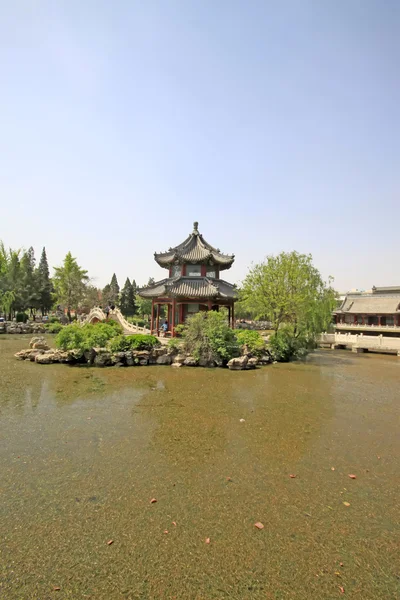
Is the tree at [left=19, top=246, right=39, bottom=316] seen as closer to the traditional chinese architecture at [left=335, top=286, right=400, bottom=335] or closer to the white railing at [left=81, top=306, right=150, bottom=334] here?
the white railing at [left=81, top=306, right=150, bottom=334]

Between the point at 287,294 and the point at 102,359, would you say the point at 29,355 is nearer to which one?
the point at 102,359

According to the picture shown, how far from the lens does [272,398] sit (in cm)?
914

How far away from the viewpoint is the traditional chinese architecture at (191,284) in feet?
69.2

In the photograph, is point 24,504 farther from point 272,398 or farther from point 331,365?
point 331,365

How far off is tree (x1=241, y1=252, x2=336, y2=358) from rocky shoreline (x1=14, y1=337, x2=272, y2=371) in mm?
4146

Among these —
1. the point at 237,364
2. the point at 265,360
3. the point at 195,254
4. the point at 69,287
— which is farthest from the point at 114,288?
the point at 237,364

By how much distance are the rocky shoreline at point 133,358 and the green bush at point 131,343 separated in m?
0.27

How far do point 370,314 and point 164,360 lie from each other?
1028 inches

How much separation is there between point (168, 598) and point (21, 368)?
12889 mm


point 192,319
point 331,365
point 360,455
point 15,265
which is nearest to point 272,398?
point 360,455

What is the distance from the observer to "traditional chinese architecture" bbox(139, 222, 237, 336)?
2109cm

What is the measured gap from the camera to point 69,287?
46344mm

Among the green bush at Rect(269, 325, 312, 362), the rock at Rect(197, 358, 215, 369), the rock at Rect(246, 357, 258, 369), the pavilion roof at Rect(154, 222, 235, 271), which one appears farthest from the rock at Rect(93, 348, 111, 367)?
the pavilion roof at Rect(154, 222, 235, 271)

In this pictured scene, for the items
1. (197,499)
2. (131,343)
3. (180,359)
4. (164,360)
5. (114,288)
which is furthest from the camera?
(114,288)
